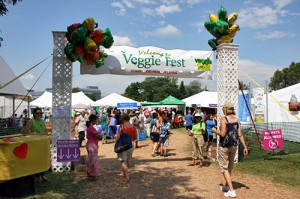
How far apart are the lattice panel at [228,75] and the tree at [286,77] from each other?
1548 inches

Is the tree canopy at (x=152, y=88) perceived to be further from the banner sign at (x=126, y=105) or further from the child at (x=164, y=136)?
the child at (x=164, y=136)

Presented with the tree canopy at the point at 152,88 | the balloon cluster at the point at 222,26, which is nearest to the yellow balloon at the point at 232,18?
the balloon cluster at the point at 222,26

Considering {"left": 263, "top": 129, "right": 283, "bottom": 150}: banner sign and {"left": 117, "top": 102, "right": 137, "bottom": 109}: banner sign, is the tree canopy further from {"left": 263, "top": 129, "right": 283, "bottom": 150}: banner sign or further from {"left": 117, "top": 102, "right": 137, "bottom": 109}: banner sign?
{"left": 263, "top": 129, "right": 283, "bottom": 150}: banner sign

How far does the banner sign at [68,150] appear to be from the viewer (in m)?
7.21

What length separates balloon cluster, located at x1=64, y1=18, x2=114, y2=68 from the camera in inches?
287

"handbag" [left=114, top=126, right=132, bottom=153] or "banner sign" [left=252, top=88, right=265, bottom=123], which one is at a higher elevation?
"banner sign" [left=252, top=88, right=265, bottom=123]

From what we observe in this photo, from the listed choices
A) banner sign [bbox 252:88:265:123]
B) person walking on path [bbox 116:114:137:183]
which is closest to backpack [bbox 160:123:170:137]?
person walking on path [bbox 116:114:137:183]

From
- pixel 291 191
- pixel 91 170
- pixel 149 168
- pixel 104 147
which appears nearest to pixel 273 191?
pixel 291 191

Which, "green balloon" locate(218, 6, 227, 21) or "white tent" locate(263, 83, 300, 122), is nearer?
"green balloon" locate(218, 6, 227, 21)

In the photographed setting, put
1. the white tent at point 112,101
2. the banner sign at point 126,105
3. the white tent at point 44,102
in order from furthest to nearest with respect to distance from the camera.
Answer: the white tent at point 112,101 < the white tent at point 44,102 < the banner sign at point 126,105

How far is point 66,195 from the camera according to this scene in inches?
217

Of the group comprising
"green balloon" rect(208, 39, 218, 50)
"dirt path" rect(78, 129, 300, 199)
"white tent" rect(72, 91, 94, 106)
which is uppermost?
"green balloon" rect(208, 39, 218, 50)

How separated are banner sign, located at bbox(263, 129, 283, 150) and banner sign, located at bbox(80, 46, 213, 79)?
2.63 metres

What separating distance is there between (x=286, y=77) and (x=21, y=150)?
46877 millimetres
